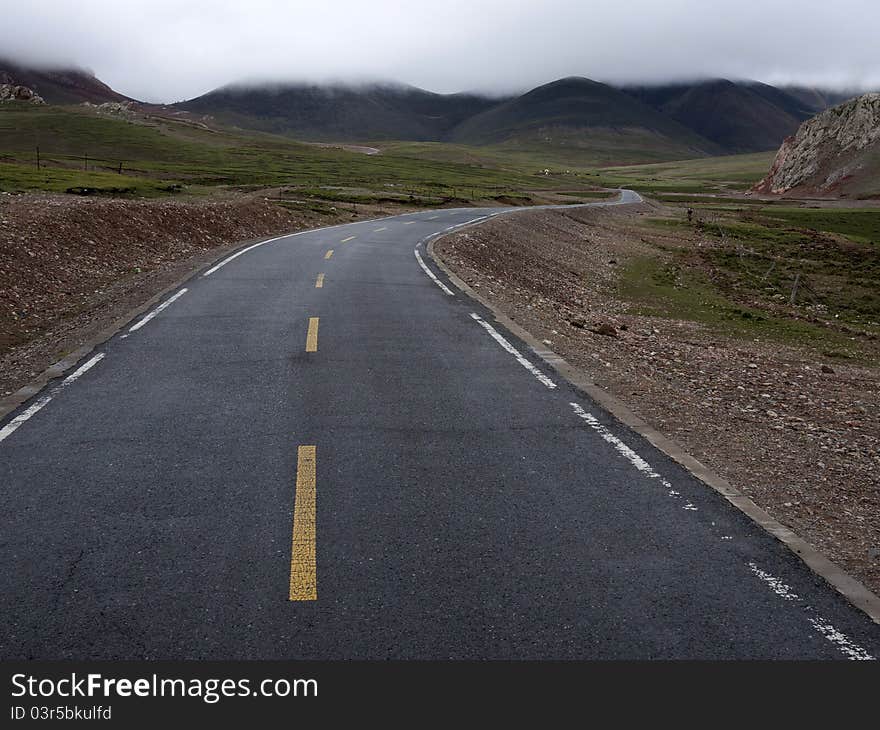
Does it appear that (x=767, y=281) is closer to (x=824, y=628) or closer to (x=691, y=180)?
(x=824, y=628)

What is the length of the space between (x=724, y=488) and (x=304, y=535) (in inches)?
164

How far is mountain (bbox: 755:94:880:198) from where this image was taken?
103 meters

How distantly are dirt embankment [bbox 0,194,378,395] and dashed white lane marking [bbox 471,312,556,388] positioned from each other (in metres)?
7.50

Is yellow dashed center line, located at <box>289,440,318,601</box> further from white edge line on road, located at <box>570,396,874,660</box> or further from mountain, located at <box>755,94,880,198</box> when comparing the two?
mountain, located at <box>755,94,880,198</box>

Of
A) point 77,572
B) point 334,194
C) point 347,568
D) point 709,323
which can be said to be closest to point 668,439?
point 347,568

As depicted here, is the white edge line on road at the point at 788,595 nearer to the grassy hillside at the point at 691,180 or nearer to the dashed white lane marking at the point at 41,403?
the dashed white lane marking at the point at 41,403

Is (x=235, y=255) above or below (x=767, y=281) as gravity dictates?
below

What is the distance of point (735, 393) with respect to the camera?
12.7m

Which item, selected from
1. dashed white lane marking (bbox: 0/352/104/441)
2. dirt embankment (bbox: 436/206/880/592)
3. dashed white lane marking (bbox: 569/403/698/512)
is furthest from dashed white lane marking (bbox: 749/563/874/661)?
dashed white lane marking (bbox: 0/352/104/441)

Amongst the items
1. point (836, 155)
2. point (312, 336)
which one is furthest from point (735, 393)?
point (836, 155)

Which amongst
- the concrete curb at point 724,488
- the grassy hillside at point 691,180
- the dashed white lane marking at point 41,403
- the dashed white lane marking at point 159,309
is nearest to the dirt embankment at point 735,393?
the concrete curb at point 724,488

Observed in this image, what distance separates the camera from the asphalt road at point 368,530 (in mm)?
4801

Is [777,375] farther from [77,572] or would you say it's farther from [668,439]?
[77,572]

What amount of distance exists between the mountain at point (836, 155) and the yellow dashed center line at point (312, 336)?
105 metres
